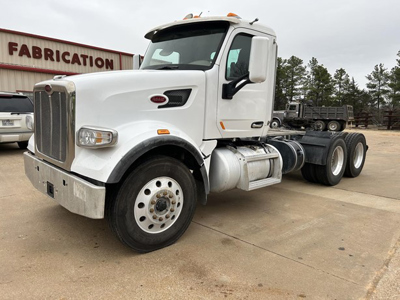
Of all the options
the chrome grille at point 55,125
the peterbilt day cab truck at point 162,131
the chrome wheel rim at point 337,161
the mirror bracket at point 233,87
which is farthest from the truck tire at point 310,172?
the chrome grille at point 55,125

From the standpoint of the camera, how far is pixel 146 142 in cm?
284

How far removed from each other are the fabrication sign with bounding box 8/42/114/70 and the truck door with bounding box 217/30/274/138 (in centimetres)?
1526

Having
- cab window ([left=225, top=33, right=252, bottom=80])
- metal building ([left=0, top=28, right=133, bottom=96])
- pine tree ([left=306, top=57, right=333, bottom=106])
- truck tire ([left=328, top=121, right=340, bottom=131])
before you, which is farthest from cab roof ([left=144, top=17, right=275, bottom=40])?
pine tree ([left=306, top=57, right=333, bottom=106])

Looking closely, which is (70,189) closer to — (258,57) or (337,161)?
(258,57)

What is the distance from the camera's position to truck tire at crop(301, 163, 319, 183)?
5996 millimetres

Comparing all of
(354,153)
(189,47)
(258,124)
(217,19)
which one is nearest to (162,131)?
(189,47)

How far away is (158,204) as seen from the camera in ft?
10.0

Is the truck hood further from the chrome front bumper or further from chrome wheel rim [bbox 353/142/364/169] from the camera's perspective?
chrome wheel rim [bbox 353/142/364/169]

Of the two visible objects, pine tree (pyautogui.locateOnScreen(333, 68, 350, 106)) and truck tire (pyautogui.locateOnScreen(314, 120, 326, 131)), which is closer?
truck tire (pyautogui.locateOnScreen(314, 120, 326, 131))

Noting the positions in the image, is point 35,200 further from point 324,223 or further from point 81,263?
point 324,223

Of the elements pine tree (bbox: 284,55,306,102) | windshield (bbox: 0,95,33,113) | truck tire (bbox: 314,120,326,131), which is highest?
pine tree (bbox: 284,55,306,102)

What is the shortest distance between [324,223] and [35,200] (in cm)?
431

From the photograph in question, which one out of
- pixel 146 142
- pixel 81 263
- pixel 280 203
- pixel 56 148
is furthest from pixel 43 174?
pixel 280 203

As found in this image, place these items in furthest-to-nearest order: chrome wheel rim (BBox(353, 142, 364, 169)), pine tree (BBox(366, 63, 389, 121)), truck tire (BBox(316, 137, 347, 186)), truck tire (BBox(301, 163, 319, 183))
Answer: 1. pine tree (BBox(366, 63, 389, 121))
2. chrome wheel rim (BBox(353, 142, 364, 169))
3. truck tire (BBox(301, 163, 319, 183))
4. truck tire (BBox(316, 137, 347, 186))
